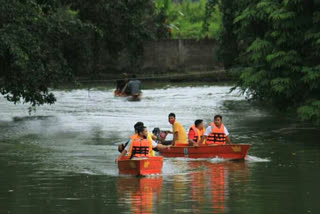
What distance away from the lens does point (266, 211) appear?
1655 centimetres

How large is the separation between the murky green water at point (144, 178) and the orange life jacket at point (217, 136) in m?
0.96

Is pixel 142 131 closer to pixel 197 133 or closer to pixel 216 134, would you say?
pixel 216 134

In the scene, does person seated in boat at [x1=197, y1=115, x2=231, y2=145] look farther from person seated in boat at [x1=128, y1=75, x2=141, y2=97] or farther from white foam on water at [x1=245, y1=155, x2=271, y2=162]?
person seated in boat at [x1=128, y1=75, x2=141, y2=97]

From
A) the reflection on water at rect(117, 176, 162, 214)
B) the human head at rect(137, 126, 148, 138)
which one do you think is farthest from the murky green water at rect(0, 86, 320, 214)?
the human head at rect(137, 126, 148, 138)

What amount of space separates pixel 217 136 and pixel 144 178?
4960 millimetres

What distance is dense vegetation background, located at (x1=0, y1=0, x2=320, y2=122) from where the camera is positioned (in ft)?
94.0

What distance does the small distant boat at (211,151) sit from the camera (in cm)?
2497

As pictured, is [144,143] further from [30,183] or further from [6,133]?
[6,133]

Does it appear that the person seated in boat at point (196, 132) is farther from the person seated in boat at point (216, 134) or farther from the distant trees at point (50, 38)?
the distant trees at point (50, 38)

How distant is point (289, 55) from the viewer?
28812 mm

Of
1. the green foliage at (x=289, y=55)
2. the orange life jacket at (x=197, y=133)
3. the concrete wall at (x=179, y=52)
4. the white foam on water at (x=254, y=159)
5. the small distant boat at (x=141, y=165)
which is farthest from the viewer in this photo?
the concrete wall at (x=179, y=52)

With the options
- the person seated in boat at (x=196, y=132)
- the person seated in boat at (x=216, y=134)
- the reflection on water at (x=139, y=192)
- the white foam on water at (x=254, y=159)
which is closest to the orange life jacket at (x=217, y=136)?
the person seated in boat at (x=216, y=134)

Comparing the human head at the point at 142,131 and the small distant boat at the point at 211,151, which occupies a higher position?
the human head at the point at 142,131

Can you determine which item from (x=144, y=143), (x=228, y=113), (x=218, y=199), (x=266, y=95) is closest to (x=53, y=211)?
(x=218, y=199)
